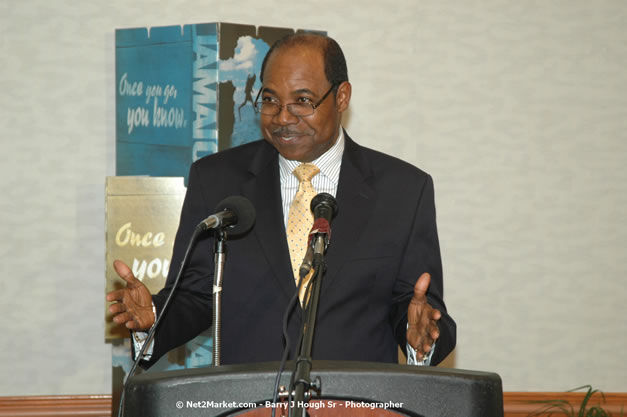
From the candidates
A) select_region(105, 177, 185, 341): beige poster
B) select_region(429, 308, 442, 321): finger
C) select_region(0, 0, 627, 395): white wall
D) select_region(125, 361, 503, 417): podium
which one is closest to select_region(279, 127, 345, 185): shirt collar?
select_region(429, 308, 442, 321): finger

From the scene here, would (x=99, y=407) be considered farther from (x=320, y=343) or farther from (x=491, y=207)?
(x=491, y=207)

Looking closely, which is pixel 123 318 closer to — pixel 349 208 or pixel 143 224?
pixel 349 208

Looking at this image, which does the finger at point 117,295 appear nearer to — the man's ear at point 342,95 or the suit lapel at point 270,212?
the suit lapel at point 270,212

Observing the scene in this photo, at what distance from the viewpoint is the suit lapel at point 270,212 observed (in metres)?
2.01

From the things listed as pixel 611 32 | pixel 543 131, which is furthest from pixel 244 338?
pixel 611 32

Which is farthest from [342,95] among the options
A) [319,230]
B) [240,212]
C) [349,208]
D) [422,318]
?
[319,230]

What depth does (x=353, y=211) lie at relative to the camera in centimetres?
211

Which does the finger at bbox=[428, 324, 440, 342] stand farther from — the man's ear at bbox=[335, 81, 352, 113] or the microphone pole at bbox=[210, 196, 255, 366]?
the man's ear at bbox=[335, 81, 352, 113]

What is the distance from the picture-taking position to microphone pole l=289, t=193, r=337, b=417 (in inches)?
38.5

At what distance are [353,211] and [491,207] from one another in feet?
6.22

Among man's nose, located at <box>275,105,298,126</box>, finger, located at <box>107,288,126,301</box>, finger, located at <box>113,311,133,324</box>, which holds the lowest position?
finger, located at <box>113,311,133,324</box>

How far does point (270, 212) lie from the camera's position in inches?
82.9

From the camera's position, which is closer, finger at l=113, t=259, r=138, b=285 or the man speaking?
finger at l=113, t=259, r=138, b=285

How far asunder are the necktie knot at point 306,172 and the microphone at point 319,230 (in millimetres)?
668
